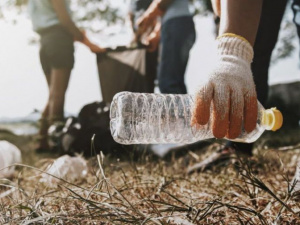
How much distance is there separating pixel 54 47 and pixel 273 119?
11.3 ft

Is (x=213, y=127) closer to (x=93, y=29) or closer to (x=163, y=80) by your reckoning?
(x=163, y=80)

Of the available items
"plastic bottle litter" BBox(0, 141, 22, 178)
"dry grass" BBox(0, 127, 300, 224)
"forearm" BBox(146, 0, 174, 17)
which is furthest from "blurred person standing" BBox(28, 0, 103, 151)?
"dry grass" BBox(0, 127, 300, 224)

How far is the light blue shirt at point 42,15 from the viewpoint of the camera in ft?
14.0

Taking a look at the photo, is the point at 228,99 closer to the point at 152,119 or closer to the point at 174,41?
the point at 152,119

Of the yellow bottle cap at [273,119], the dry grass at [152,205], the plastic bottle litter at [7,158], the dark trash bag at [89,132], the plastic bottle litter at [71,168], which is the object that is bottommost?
the dark trash bag at [89,132]

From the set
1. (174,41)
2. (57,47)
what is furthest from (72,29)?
(174,41)

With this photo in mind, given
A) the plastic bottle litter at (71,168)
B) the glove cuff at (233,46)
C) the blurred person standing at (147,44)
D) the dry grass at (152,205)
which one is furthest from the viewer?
the blurred person standing at (147,44)

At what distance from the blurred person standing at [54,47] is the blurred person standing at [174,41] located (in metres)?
1.14

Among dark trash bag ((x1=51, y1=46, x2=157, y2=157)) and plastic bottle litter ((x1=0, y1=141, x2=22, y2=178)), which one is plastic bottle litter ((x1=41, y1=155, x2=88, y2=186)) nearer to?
plastic bottle litter ((x1=0, y1=141, x2=22, y2=178))

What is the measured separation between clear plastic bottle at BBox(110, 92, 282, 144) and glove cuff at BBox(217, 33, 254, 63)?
1.12 feet

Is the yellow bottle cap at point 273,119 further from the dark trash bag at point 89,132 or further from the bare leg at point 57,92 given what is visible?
the bare leg at point 57,92

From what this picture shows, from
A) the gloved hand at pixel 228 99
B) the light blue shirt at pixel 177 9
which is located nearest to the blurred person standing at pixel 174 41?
the light blue shirt at pixel 177 9

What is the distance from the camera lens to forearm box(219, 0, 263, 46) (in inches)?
47.4

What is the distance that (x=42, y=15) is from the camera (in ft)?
14.1
